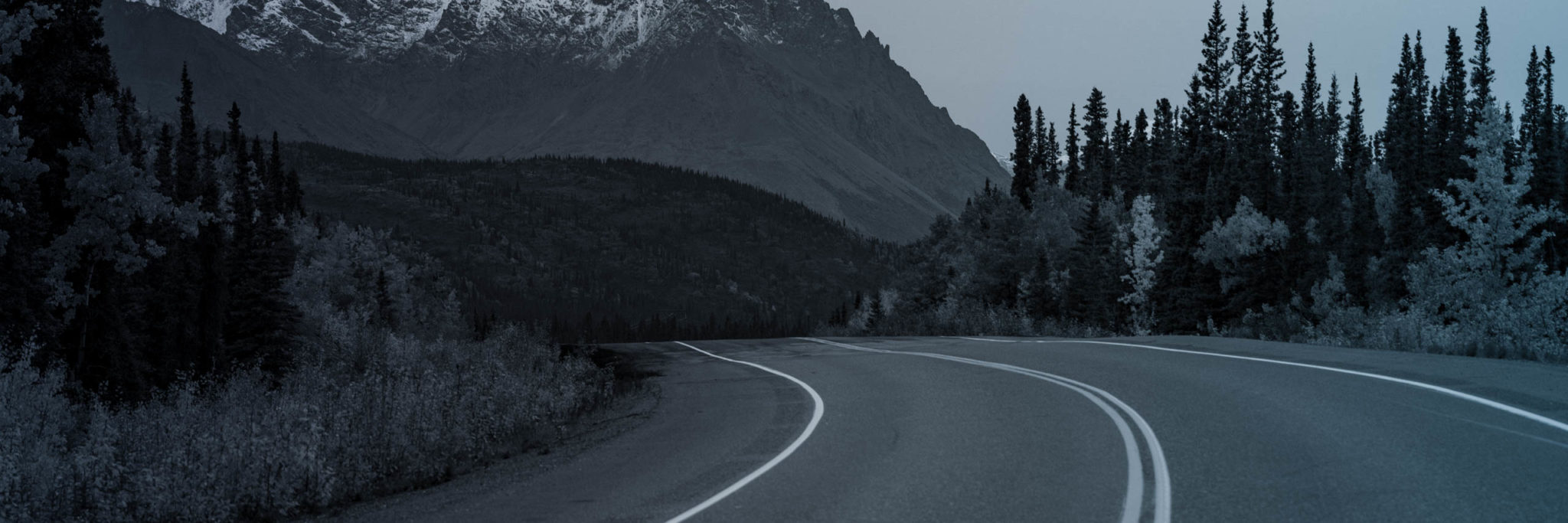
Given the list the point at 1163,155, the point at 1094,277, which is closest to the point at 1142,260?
the point at 1094,277

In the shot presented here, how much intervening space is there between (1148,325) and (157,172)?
152ft

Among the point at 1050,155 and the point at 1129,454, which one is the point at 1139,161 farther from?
the point at 1129,454

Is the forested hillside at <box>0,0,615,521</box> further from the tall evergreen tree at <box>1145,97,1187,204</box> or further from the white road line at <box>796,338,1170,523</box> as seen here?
the tall evergreen tree at <box>1145,97,1187,204</box>

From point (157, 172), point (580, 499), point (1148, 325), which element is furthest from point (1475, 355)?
point (157, 172)

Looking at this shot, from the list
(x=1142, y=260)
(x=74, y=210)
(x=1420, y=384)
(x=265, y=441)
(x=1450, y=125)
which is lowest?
(x=265, y=441)

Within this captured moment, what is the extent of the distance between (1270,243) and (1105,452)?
42499 mm

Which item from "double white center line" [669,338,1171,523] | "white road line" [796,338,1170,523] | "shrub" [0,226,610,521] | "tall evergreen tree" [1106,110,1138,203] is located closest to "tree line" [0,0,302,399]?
"shrub" [0,226,610,521]

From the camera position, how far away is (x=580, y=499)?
930 cm

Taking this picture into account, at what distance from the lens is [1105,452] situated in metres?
9.85

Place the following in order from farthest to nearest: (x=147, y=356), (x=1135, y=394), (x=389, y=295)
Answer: (x=389, y=295)
(x=147, y=356)
(x=1135, y=394)

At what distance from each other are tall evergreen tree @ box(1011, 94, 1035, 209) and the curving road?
67698 mm

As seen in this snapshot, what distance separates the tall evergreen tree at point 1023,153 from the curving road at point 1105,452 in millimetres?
Result: 67698

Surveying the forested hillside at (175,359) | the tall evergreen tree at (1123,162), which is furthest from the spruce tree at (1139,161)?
the forested hillside at (175,359)

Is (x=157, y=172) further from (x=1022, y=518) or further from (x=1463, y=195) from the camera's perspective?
(x=1463, y=195)
